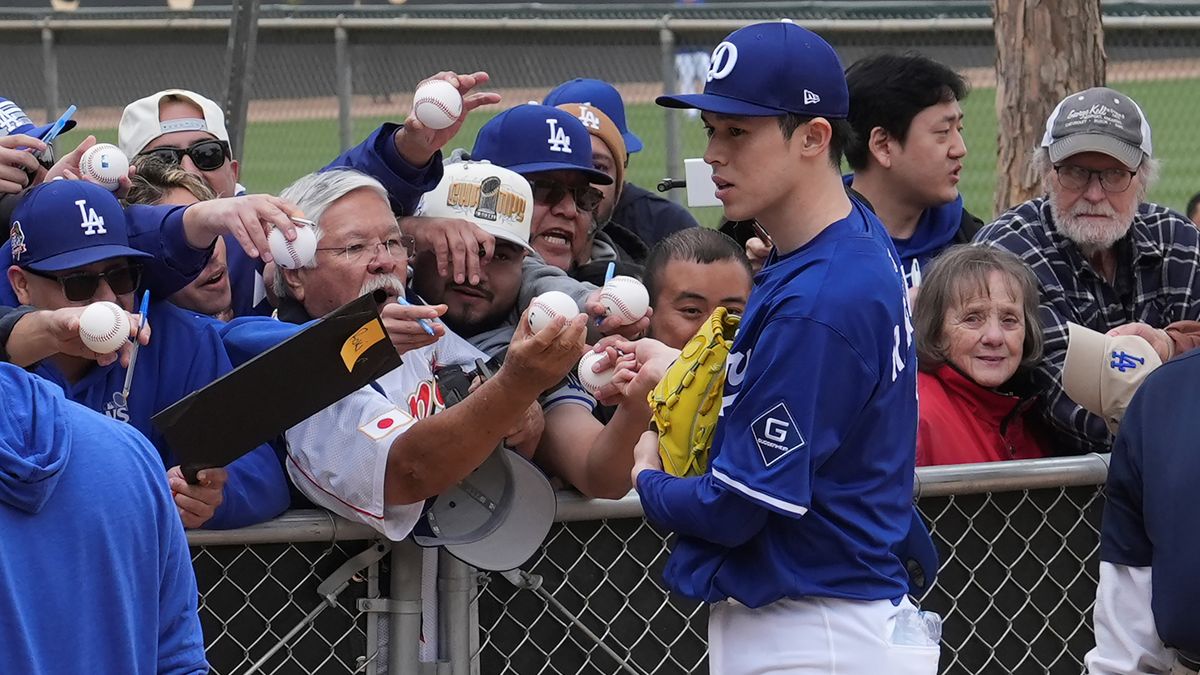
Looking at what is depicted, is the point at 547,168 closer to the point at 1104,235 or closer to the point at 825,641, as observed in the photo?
the point at 1104,235

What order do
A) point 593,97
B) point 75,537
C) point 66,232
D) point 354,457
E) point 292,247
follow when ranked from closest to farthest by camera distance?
point 75,537
point 354,457
point 292,247
point 66,232
point 593,97

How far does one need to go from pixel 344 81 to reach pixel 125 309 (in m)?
7.23

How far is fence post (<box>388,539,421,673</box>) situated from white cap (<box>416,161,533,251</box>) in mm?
983

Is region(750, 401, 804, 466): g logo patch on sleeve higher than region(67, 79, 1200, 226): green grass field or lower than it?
higher

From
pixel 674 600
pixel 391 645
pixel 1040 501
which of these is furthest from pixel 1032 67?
pixel 391 645

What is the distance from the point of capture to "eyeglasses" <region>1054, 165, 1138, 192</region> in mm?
4922

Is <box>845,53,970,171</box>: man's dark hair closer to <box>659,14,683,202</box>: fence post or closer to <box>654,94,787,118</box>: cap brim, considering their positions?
<box>654,94,787,118</box>: cap brim

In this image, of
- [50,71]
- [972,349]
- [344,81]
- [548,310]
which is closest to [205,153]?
[548,310]

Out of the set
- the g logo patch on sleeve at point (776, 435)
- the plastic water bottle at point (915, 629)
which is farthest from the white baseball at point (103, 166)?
the plastic water bottle at point (915, 629)

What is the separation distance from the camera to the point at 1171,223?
5.02 metres

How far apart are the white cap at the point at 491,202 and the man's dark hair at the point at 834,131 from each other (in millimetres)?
1251

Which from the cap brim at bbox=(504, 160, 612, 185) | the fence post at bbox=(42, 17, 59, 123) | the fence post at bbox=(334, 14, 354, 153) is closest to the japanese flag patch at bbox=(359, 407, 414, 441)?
the cap brim at bbox=(504, 160, 612, 185)

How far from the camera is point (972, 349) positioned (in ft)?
14.7

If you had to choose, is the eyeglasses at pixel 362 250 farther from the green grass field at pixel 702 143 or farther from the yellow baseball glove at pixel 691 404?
the green grass field at pixel 702 143
